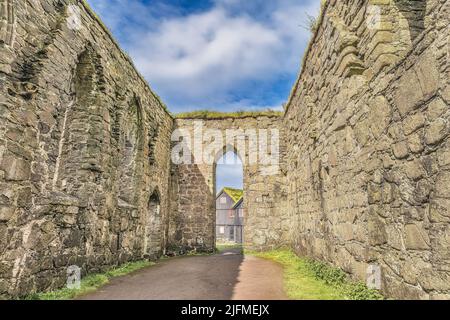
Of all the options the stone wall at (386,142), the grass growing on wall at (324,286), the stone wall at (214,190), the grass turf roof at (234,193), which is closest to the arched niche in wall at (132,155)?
the stone wall at (214,190)

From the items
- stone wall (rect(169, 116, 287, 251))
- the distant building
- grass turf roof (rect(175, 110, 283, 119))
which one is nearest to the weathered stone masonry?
stone wall (rect(169, 116, 287, 251))

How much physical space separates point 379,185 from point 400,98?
1.10 meters

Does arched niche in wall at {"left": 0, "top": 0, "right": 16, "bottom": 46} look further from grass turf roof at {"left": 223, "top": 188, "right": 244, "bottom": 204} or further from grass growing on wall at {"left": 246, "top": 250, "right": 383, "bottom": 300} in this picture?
grass turf roof at {"left": 223, "top": 188, "right": 244, "bottom": 204}

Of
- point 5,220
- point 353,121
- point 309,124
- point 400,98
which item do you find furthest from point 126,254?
point 400,98

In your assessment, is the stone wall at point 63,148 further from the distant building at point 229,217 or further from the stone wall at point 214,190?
the distant building at point 229,217

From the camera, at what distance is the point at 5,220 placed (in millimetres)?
4047

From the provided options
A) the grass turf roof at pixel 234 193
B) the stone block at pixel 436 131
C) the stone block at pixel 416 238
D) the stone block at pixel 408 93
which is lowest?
the stone block at pixel 416 238

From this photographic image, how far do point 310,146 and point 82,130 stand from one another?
17.5 ft

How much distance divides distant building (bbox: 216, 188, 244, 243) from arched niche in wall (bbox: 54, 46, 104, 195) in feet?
83.4

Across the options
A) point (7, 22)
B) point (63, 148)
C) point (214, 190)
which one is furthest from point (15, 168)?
point (214, 190)

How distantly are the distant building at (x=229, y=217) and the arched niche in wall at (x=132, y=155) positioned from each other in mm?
22547

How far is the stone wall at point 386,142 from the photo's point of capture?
8.70 feet
